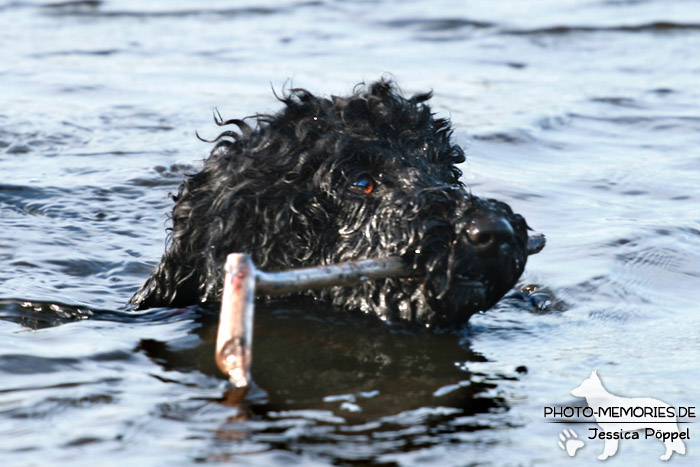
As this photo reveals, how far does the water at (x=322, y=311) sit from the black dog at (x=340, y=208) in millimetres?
219

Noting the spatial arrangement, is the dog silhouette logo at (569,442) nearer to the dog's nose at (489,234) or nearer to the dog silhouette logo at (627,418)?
the dog silhouette logo at (627,418)

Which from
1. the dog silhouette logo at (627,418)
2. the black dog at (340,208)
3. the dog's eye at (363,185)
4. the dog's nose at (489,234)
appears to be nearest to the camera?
the dog silhouette logo at (627,418)

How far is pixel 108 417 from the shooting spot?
4.08 m

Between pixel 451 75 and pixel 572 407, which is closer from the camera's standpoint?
pixel 572 407

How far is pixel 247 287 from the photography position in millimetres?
3869

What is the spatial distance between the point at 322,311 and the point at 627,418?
5.36 ft

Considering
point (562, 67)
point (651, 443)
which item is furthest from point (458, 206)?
point (562, 67)

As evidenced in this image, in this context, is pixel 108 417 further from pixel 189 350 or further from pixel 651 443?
pixel 651 443

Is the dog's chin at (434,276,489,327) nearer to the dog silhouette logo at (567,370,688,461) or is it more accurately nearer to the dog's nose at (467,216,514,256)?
the dog's nose at (467,216,514,256)

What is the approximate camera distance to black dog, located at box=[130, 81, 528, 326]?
4.71 metres

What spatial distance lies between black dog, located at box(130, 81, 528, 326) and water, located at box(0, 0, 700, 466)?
0.72ft

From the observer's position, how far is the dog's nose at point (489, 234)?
4457 millimetres

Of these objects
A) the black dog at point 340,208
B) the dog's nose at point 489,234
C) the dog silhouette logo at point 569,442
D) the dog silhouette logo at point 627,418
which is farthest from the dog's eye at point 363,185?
the dog silhouette logo at point 569,442

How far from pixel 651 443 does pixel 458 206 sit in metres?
1.31
